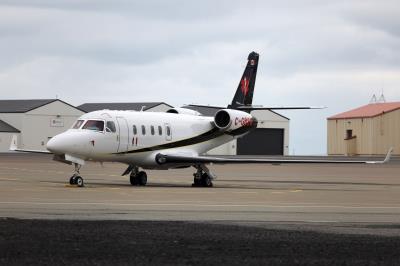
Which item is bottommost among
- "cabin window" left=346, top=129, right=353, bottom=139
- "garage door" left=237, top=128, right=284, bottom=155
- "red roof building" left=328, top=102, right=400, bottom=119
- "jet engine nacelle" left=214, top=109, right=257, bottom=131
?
"jet engine nacelle" left=214, top=109, right=257, bottom=131

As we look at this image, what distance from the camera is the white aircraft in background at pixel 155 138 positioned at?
35562 millimetres

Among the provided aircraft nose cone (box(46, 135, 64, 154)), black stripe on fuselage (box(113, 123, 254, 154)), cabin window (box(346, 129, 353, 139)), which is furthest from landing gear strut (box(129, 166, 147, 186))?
cabin window (box(346, 129, 353, 139))

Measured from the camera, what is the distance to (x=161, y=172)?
54.8 metres

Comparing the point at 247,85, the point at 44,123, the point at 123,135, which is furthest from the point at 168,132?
the point at 44,123

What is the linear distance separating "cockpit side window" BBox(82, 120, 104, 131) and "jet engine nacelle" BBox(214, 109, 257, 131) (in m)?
6.22

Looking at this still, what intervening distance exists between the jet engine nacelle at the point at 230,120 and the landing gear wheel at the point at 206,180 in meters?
3.28

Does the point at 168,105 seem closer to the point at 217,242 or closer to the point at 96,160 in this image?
the point at 96,160

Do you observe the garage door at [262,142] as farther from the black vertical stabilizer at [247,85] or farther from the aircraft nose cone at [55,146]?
the aircraft nose cone at [55,146]

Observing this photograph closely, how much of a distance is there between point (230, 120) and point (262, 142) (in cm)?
7391

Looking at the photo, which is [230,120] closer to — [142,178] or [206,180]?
[206,180]

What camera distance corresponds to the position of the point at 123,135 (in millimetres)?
37406

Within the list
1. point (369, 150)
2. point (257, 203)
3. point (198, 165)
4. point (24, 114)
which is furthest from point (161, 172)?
point (369, 150)

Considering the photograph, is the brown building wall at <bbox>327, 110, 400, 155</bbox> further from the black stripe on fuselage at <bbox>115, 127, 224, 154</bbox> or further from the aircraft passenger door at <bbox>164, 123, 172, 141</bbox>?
the aircraft passenger door at <bbox>164, 123, 172, 141</bbox>

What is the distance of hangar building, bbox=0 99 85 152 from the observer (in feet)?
333
